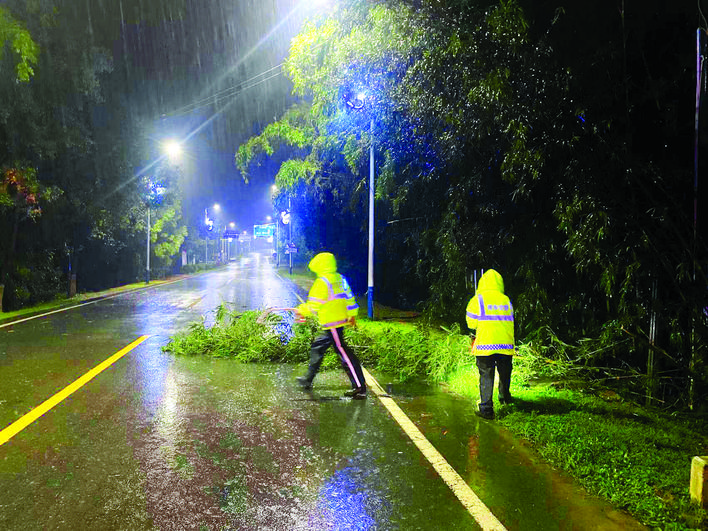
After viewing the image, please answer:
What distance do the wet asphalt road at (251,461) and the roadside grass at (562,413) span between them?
1.03ft

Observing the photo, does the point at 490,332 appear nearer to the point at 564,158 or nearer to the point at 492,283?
the point at 492,283

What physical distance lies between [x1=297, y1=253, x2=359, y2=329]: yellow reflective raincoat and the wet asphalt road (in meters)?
1.03

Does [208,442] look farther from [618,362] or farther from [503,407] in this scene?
[618,362]

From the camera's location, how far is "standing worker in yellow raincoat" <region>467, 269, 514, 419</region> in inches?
243

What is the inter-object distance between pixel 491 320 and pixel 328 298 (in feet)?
6.99

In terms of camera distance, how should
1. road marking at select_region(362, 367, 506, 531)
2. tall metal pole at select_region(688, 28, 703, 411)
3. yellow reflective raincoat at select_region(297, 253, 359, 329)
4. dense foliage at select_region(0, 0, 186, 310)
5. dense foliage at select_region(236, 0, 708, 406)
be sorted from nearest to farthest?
road marking at select_region(362, 367, 506, 531)
tall metal pole at select_region(688, 28, 703, 411)
dense foliage at select_region(236, 0, 708, 406)
yellow reflective raincoat at select_region(297, 253, 359, 329)
dense foliage at select_region(0, 0, 186, 310)

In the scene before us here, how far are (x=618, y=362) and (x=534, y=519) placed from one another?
5396 mm

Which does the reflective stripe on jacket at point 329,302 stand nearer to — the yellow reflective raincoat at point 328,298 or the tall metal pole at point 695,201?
the yellow reflective raincoat at point 328,298

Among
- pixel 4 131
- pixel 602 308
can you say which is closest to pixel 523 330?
pixel 602 308

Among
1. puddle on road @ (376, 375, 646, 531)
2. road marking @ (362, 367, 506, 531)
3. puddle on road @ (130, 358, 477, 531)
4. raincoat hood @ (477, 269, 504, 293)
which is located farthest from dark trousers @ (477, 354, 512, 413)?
puddle on road @ (130, 358, 477, 531)

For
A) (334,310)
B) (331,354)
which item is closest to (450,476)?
(334,310)

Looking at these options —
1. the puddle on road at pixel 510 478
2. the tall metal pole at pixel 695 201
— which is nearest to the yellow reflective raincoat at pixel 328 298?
the puddle on road at pixel 510 478

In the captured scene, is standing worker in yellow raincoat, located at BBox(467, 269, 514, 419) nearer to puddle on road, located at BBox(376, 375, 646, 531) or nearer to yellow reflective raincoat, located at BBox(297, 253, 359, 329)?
puddle on road, located at BBox(376, 375, 646, 531)

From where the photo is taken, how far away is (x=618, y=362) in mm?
8414
